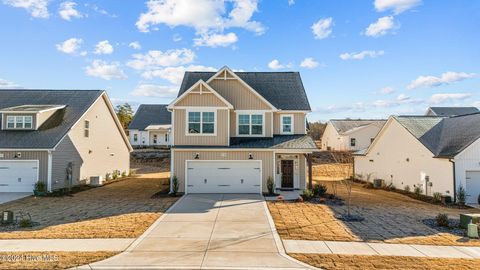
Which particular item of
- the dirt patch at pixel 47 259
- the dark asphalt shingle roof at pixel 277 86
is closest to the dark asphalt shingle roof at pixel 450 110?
the dark asphalt shingle roof at pixel 277 86

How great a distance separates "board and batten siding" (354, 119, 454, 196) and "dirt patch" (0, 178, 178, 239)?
1632 cm

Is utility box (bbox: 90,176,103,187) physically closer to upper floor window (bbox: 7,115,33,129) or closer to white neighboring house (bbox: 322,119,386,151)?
upper floor window (bbox: 7,115,33,129)

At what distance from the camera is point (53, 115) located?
24.1 metres

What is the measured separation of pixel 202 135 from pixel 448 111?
3952 cm

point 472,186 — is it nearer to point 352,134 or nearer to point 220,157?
point 220,157

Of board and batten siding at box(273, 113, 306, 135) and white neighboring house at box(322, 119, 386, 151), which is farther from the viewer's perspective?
white neighboring house at box(322, 119, 386, 151)

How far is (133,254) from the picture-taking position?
29.2 ft

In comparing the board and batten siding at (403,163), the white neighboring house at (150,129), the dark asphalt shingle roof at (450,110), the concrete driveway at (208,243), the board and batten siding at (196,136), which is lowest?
the concrete driveway at (208,243)

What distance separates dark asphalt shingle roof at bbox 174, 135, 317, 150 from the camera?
20.3 m

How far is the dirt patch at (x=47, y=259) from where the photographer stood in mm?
7988

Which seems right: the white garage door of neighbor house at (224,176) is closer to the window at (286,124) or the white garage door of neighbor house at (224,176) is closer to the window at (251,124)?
the window at (251,124)

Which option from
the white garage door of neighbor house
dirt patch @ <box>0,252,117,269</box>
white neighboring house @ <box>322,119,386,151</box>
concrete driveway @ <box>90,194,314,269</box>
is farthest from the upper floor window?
white neighboring house @ <box>322,119,386,151</box>

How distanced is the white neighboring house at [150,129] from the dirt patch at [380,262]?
4335cm

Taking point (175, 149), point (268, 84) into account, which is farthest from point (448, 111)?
point (175, 149)
